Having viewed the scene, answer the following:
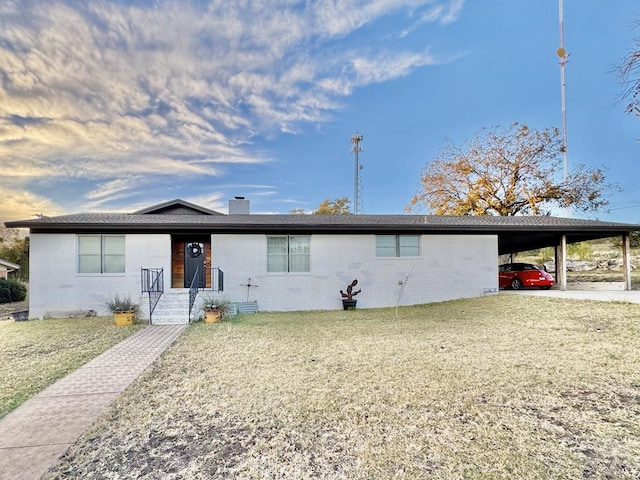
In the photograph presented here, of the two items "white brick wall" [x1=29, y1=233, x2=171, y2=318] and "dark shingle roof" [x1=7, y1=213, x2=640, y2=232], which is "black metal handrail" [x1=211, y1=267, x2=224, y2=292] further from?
"white brick wall" [x1=29, y1=233, x2=171, y2=318]

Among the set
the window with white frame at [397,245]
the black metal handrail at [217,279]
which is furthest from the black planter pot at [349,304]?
the black metal handrail at [217,279]

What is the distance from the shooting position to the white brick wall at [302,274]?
10.4 meters

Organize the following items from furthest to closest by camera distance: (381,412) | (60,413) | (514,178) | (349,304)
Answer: (514,178)
(349,304)
(60,413)
(381,412)

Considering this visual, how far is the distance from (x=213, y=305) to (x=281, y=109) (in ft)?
32.5

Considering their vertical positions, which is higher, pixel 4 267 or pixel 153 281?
pixel 153 281

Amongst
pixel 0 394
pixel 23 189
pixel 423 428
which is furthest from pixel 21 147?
pixel 423 428

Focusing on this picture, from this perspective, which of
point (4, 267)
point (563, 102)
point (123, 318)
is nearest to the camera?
point (123, 318)

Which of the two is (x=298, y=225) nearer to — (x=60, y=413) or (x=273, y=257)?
(x=273, y=257)

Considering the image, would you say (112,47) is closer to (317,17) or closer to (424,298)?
(317,17)

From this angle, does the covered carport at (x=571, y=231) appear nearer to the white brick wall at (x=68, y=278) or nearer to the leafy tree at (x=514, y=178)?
the leafy tree at (x=514, y=178)

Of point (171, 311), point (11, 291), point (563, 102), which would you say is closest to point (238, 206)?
point (171, 311)

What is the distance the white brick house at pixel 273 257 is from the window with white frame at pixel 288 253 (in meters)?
0.03

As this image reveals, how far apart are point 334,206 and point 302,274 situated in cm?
2062

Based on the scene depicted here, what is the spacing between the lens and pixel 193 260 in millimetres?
12430
